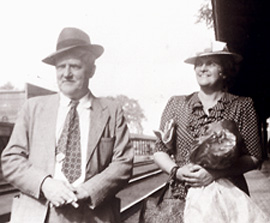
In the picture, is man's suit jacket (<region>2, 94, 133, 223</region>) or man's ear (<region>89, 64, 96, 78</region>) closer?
man's suit jacket (<region>2, 94, 133, 223</region>)

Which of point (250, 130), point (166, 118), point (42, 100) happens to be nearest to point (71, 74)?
point (42, 100)

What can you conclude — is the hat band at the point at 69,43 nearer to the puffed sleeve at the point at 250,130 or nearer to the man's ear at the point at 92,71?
the man's ear at the point at 92,71

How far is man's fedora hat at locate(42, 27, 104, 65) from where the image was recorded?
2.15 metres

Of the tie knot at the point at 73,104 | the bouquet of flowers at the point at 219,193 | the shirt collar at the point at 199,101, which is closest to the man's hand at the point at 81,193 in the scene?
the tie knot at the point at 73,104

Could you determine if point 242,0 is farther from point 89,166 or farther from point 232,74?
point 89,166

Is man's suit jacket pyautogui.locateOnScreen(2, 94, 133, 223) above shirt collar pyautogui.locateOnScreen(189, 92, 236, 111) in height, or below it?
below

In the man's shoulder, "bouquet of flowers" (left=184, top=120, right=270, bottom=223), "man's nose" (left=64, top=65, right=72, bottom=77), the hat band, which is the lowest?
"bouquet of flowers" (left=184, top=120, right=270, bottom=223)

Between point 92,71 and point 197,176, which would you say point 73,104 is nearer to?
point 92,71

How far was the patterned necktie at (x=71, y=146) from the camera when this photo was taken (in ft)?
6.98

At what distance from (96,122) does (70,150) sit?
0.21m

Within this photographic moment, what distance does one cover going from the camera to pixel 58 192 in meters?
1.99

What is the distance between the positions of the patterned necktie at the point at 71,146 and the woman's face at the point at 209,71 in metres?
0.76

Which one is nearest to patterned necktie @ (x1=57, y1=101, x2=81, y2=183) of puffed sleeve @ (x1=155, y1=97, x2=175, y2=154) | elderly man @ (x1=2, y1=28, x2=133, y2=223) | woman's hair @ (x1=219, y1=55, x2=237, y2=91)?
elderly man @ (x1=2, y1=28, x2=133, y2=223)

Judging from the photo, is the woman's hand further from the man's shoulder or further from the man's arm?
the man's shoulder
